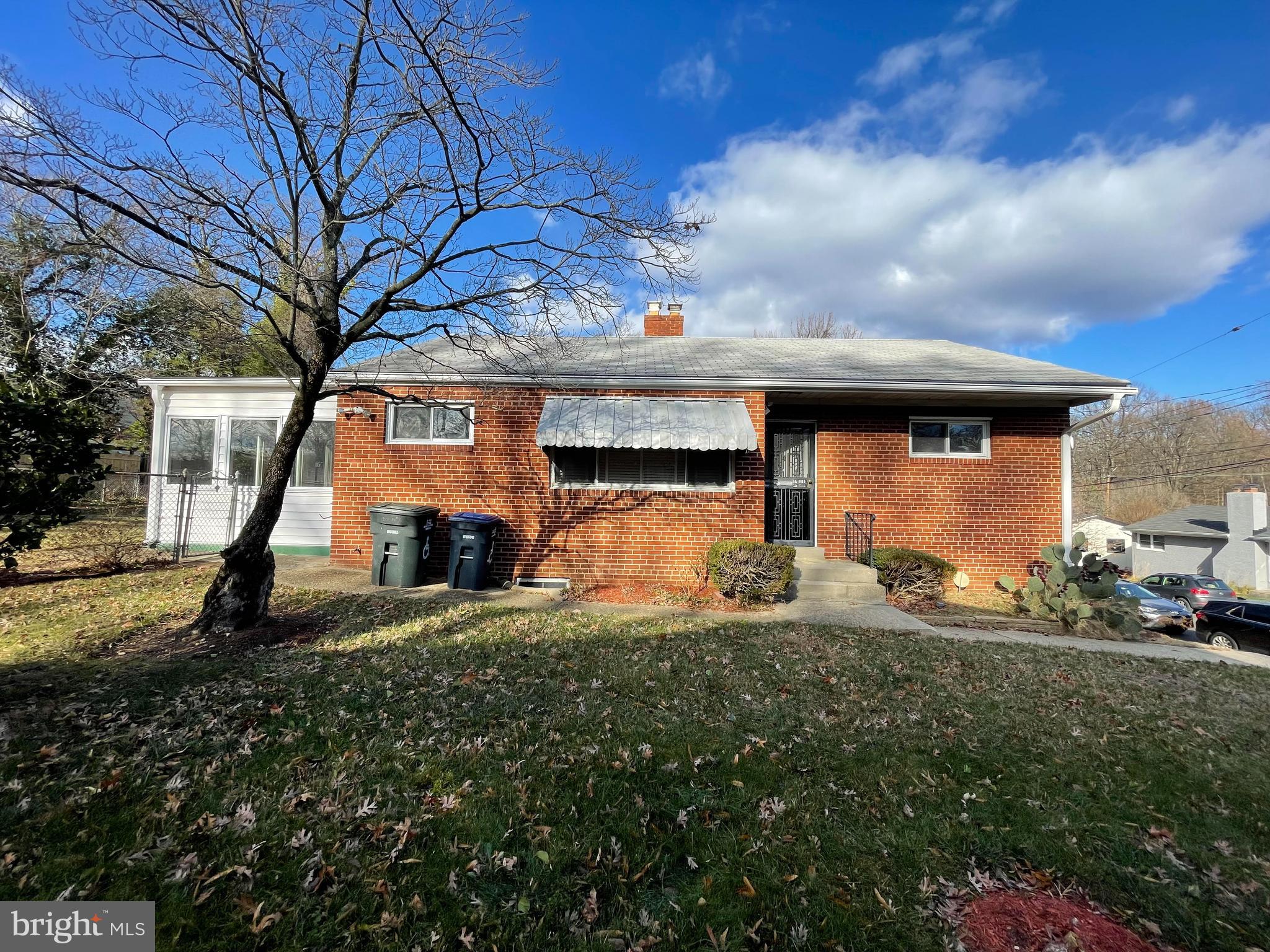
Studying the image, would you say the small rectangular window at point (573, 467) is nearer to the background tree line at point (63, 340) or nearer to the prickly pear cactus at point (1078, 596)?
the background tree line at point (63, 340)

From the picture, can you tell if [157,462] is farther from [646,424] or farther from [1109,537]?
[1109,537]

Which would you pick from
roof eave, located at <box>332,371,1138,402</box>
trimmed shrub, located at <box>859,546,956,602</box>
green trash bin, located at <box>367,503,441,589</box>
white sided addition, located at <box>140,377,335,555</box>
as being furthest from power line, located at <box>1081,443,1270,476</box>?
white sided addition, located at <box>140,377,335,555</box>

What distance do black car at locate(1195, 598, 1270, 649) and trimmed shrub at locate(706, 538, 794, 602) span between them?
1126 cm

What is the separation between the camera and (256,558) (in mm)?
5590

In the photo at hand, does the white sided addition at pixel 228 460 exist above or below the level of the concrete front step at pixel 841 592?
above

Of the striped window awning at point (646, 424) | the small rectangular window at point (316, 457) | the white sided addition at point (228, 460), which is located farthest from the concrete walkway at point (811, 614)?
the small rectangular window at point (316, 457)

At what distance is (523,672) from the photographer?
15.7 feet

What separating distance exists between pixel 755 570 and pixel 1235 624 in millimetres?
12830

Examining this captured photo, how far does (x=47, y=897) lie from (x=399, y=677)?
2.46 meters

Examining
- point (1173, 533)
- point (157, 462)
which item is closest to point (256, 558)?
point (157, 462)

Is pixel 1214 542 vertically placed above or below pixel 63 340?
below

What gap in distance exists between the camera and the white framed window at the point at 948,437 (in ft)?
32.3

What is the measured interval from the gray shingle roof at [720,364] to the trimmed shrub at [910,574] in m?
2.94

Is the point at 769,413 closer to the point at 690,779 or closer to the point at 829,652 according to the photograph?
the point at 829,652
